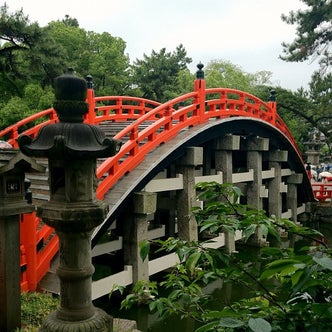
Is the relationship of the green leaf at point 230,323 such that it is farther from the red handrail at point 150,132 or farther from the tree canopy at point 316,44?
the tree canopy at point 316,44

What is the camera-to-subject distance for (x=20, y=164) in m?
4.54

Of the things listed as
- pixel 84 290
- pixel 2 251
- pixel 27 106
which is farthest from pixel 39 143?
pixel 27 106

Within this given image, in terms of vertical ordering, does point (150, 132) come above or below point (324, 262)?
above

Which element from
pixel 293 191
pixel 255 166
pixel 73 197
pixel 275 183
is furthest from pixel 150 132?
pixel 293 191

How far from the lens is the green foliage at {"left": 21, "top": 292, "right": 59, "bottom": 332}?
4.68m

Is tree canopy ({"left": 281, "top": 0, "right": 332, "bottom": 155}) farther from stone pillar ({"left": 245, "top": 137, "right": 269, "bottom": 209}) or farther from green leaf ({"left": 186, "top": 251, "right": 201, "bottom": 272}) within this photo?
green leaf ({"left": 186, "top": 251, "right": 201, "bottom": 272})

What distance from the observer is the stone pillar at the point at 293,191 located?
18312mm

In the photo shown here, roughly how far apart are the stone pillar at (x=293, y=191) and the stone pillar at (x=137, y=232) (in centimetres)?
1191

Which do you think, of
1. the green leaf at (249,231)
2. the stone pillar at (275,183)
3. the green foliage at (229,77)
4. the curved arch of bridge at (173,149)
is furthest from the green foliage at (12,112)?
the green foliage at (229,77)

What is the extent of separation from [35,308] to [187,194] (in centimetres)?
550

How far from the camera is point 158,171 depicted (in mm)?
8789

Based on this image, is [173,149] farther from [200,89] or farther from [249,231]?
[249,231]

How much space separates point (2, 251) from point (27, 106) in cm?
1115

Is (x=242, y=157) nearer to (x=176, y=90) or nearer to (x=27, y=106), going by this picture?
(x=27, y=106)
